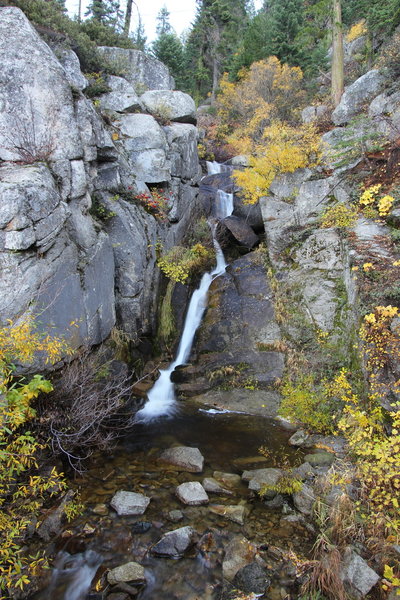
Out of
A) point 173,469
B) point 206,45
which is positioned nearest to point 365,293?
point 173,469

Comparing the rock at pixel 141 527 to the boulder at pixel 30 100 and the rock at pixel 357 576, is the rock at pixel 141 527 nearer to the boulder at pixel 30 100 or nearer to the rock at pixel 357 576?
the rock at pixel 357 576

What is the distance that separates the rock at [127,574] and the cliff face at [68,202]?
417 centimetres

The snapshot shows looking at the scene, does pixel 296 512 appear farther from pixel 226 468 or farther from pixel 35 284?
pixel 35 284

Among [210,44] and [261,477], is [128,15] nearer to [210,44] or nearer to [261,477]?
[210,44]

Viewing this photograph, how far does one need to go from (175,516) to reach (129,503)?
78 centimetres

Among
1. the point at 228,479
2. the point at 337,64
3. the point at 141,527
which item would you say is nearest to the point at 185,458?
the point at 228,479

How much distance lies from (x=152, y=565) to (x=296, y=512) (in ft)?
7.82

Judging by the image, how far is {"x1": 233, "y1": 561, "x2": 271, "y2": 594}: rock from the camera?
414 cm

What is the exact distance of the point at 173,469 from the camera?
658 cm

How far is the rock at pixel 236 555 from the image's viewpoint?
174 inches

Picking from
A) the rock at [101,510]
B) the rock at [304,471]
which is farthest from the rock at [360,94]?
the rock at [101,510]

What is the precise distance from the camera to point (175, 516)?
5.29 meters

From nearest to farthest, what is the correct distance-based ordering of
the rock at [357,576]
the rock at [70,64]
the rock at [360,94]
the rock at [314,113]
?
1. the rock at [357,576]
2. the rock at [70,64]
3. the rock at [360,94]
4. the rock at [314,113]

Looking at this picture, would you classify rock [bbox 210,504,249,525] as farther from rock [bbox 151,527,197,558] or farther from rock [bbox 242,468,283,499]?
rock [bbox 151,527,197,558]
